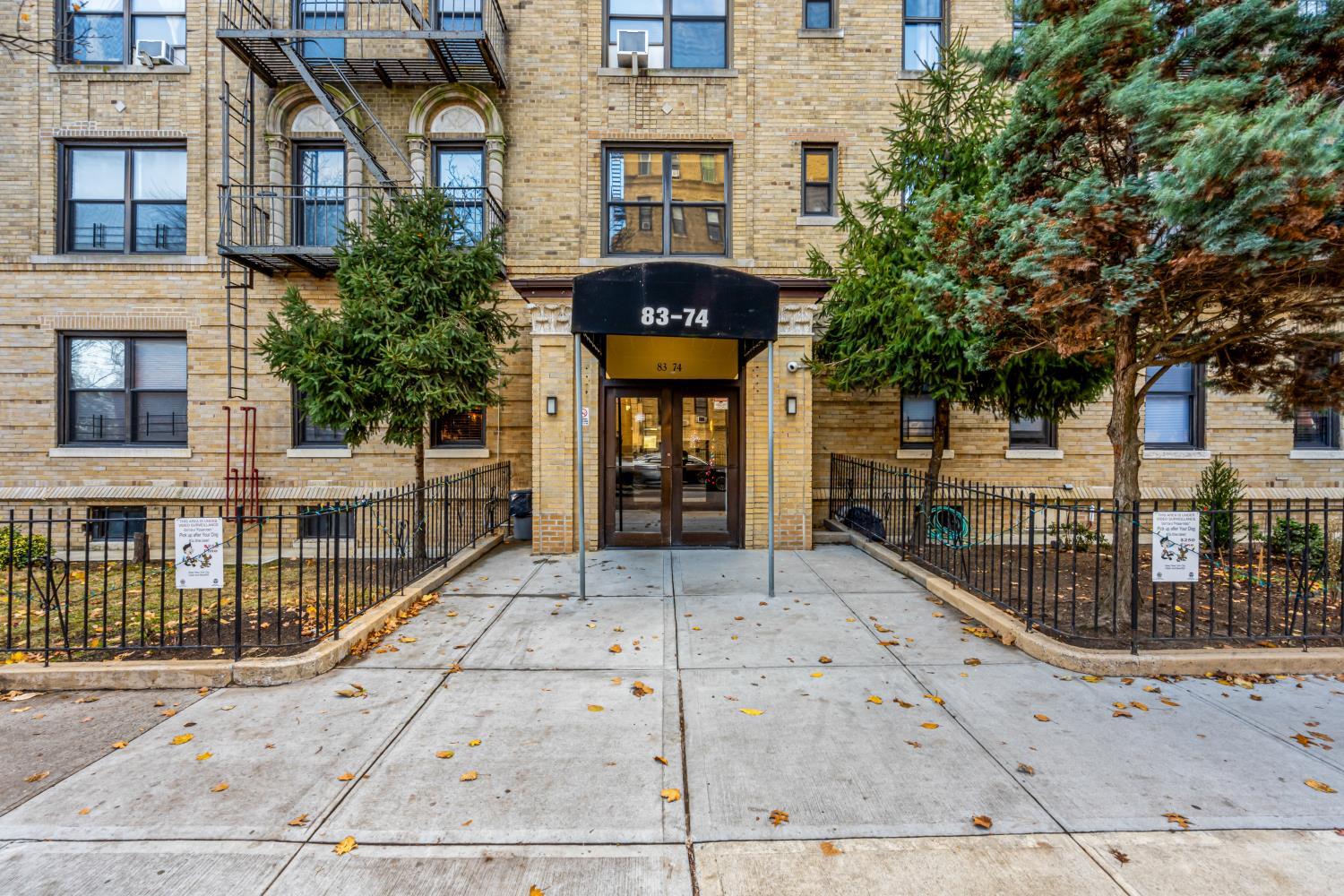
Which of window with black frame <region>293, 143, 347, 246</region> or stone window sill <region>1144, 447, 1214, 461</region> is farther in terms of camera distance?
stone window sill <region>1144, 447, 1214, 461</region>

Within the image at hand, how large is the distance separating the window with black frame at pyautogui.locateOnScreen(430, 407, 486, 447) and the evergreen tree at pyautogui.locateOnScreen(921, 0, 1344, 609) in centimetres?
790

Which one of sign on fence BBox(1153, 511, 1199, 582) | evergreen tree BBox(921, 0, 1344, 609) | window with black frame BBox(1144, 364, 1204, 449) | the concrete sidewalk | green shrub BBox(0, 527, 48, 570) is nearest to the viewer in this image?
the concrete sidewalk

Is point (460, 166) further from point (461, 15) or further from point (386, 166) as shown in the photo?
point (461, 15)

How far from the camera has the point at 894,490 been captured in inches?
398

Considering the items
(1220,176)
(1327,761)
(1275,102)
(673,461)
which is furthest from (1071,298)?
(673,461)

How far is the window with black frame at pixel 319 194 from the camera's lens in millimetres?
10391

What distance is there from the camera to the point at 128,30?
10.3 metres

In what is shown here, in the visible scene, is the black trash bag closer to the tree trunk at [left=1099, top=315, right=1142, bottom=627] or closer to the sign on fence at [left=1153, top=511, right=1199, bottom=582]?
the tree trunk at [left=1099, top=315, right=1142, bottom=627]

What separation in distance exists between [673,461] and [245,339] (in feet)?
26.6

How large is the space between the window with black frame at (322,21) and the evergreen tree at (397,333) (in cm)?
526

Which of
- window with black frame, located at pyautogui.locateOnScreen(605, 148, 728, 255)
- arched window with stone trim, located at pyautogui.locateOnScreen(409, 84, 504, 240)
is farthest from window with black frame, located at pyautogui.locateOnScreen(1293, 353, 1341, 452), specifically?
arched window with stone trim, located at pyautogui.locateOnScreen(409, 84, 504, 240)

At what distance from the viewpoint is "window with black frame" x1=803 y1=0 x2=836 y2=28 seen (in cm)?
1045

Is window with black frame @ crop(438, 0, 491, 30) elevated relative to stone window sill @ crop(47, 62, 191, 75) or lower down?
elevated

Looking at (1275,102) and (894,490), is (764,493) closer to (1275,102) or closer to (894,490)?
(894,490)
